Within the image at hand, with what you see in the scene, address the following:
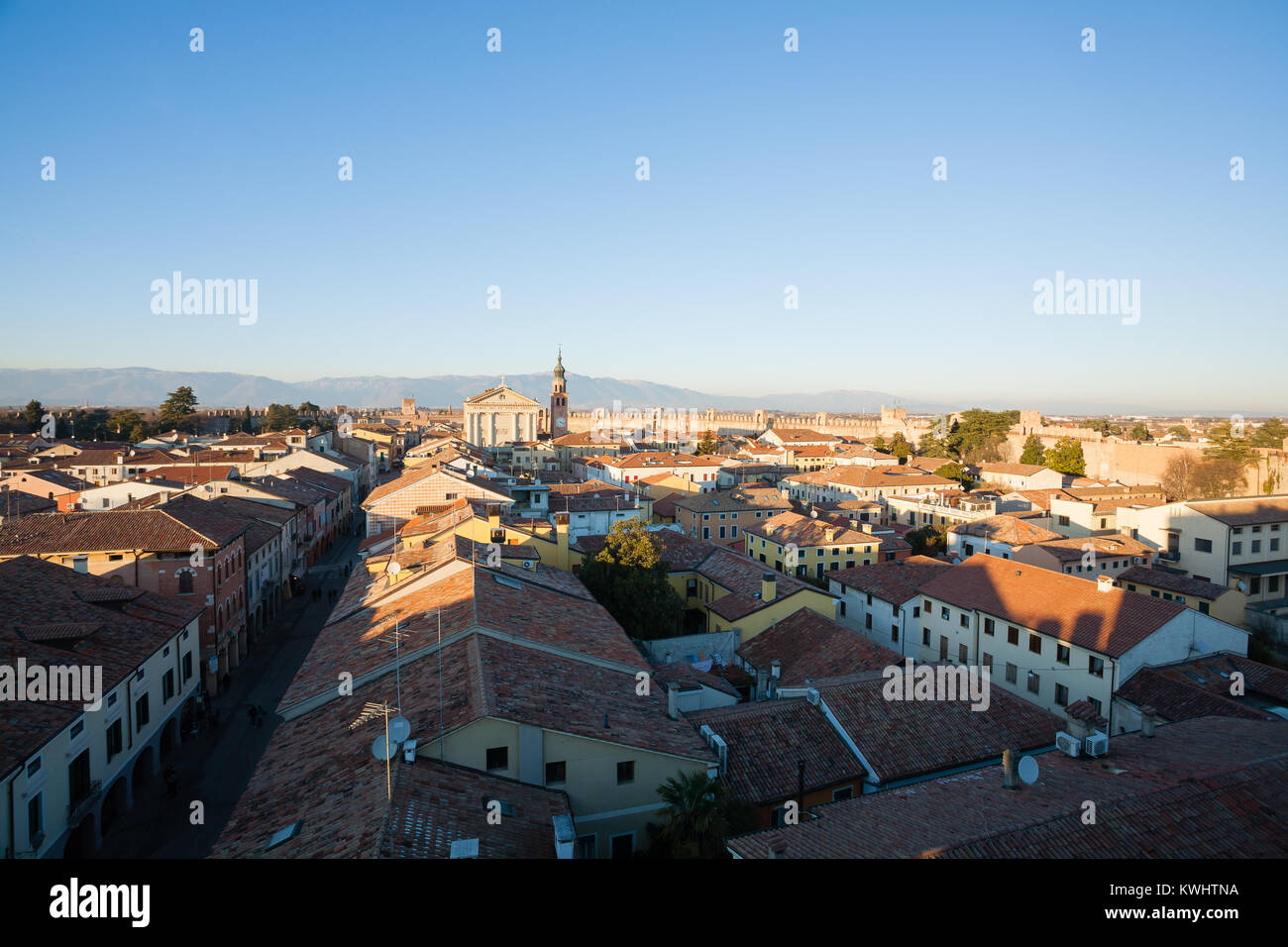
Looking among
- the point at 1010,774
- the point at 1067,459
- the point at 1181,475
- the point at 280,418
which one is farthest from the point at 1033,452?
the point at 280,418

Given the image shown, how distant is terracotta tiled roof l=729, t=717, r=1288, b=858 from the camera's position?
9164 millimetres

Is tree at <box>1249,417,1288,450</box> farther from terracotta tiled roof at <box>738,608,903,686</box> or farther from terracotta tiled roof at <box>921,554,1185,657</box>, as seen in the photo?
terracotta tiled roof at <box>738,608,903,686</box>

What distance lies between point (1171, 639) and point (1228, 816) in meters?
14.1

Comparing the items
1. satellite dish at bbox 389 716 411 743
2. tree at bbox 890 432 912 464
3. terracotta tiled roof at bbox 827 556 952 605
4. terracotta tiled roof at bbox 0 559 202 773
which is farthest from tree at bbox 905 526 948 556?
tree at bbox 890 432 912 464

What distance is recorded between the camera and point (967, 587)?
92.2 feet

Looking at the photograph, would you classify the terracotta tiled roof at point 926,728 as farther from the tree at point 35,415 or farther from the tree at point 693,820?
the tree at point 35,415

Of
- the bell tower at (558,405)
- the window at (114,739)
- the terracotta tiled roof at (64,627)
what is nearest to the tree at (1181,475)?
the terracotta tiled roof at (64,627)

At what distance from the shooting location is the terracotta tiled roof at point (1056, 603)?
21.9 m

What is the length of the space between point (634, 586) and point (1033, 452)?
72.4m

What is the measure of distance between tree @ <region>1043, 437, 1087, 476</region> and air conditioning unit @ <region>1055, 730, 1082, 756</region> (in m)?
72.5

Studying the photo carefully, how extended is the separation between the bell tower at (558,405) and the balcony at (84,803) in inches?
4736
